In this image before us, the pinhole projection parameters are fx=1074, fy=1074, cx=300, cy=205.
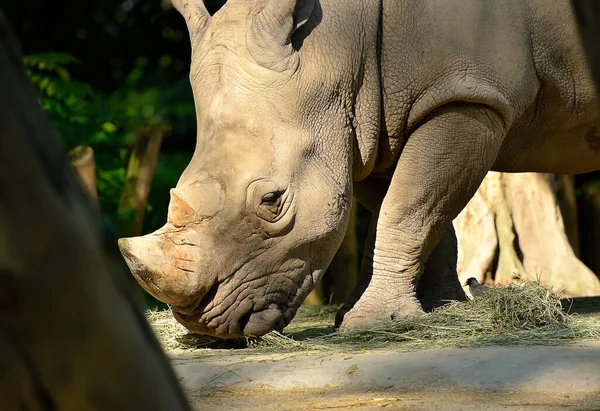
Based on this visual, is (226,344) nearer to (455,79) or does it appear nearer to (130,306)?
(455,79)

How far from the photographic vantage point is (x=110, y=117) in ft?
32.5

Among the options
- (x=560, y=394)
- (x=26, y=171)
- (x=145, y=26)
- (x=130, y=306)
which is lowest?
(x=560, y=394)

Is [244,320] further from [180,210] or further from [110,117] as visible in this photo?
[110,117]

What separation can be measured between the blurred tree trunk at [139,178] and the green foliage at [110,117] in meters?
0.54

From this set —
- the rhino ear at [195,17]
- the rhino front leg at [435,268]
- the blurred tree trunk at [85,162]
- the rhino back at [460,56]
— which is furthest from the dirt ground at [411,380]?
the blurred tree trunk at [85,162]

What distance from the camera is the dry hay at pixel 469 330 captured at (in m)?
5.07

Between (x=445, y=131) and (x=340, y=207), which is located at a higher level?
(x=445, y=131)

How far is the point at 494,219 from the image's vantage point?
29.0 ft

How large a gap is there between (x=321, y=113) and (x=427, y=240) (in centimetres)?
95

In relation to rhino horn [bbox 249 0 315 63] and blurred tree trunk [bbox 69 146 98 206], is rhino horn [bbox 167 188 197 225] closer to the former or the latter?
rhino horn [bbox 249 0 315 63]

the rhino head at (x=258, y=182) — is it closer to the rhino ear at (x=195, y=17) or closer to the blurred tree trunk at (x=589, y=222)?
the rhino ear at (x=195, y=17)

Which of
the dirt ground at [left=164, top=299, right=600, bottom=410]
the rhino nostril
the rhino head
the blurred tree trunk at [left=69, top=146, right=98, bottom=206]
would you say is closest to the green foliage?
the blurred tree trunk at [left=69, top=146, right=98, bottom=206]

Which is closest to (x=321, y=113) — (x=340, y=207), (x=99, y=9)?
(x=340, y=207)

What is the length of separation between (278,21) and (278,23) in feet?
0.03
